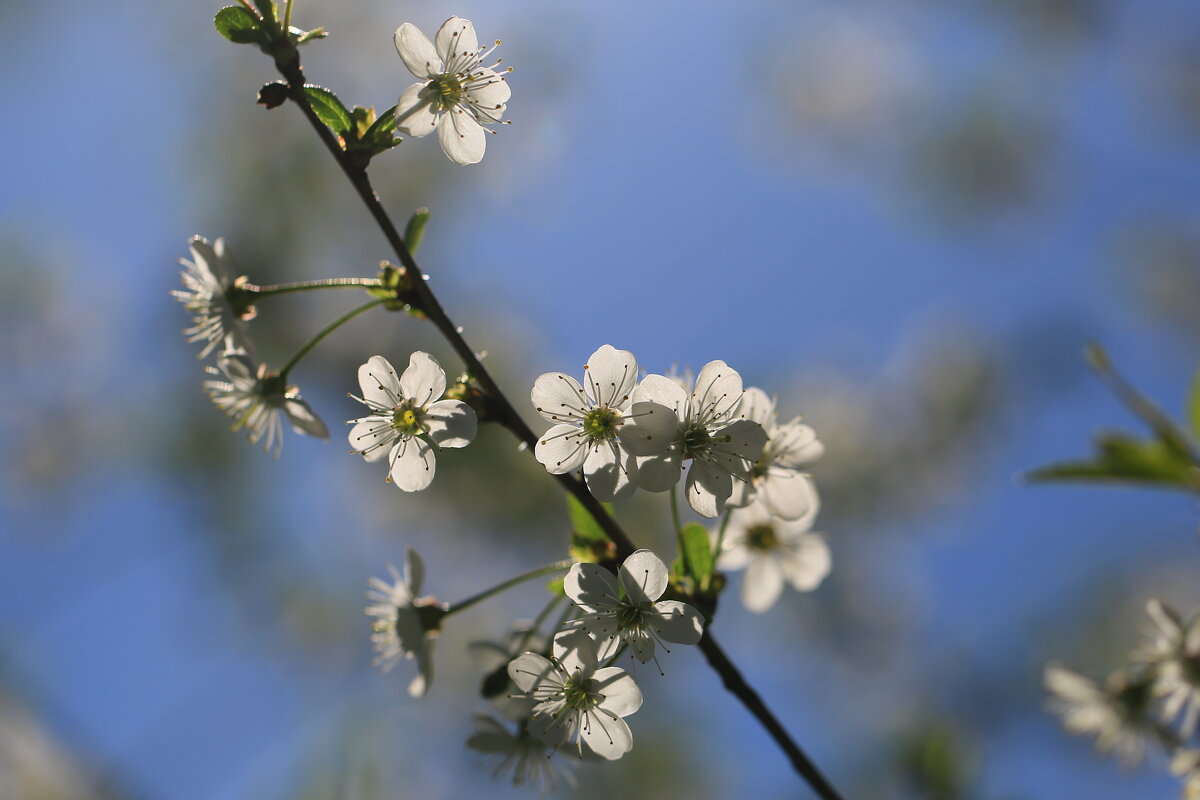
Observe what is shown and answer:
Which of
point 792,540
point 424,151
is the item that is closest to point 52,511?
point 424,151

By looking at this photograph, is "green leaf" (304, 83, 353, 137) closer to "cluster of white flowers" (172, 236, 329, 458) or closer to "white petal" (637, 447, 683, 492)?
"cluster of white flowers" (172, 236, 329, 458)

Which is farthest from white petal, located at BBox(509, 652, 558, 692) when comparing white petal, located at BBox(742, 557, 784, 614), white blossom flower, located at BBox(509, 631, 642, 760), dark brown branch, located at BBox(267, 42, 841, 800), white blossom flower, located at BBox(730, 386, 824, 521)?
white petal, located at BBox(742, 557, 784, 614)

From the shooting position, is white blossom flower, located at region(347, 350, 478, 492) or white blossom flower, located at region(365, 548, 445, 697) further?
white blossom flower, located at region(365, 548, 445, 697)

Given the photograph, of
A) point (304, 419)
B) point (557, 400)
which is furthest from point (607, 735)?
point (304, 419)

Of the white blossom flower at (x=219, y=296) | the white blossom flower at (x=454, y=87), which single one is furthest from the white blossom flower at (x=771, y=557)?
the white blossom flower at (x=219, y=296)

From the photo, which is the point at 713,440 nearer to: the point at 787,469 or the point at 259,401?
the point at 787,469
